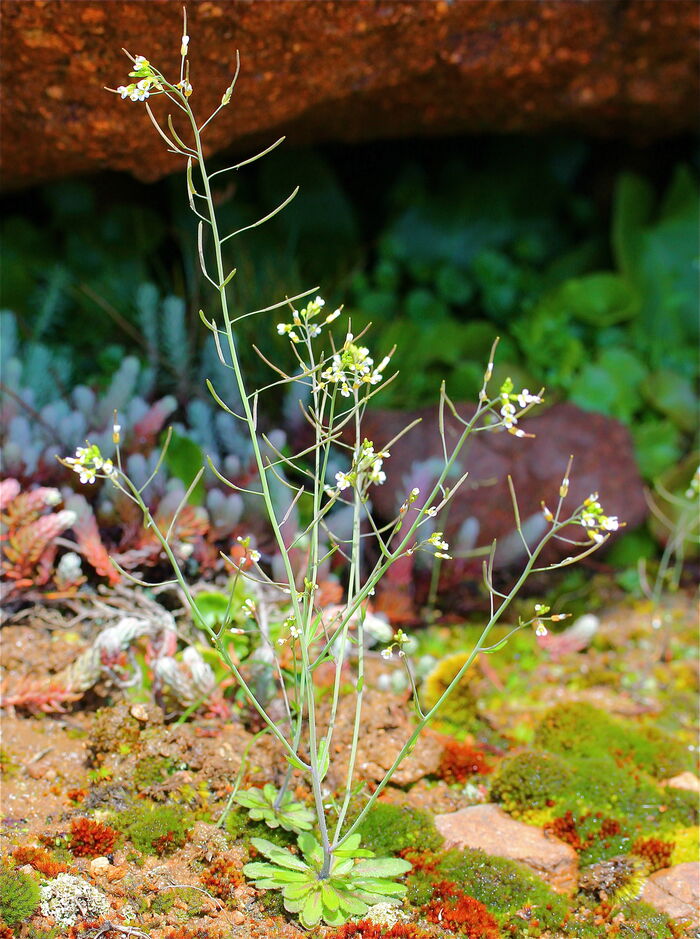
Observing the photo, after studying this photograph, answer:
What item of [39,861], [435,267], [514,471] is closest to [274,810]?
[39,861]

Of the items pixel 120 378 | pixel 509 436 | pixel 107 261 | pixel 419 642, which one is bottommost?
pixel 419 642

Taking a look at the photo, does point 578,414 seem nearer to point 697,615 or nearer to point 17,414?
point 697,615

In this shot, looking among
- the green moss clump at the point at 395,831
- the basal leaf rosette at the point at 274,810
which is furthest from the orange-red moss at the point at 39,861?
the green moss clump at the point at 395,831

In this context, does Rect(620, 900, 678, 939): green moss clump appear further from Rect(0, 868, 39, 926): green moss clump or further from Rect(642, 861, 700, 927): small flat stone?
Rect(0, 868, 39, 926): green moss clump

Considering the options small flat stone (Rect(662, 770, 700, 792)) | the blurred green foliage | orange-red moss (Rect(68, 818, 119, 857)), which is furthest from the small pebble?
the blurred green foliage

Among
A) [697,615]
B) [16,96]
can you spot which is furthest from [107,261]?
[697,615]

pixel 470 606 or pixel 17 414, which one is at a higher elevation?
pixel 17 414
